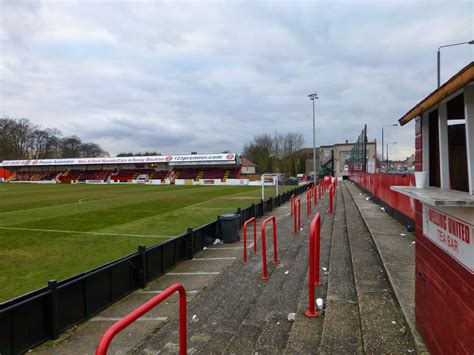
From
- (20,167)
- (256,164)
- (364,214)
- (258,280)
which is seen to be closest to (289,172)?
(256,164)

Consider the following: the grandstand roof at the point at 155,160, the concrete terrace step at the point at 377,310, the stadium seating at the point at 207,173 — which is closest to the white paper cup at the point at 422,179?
the concrete terrace step at the point at 377,310

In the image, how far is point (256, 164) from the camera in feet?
289

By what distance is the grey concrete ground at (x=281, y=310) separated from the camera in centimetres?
406

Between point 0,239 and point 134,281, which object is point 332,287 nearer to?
point 134,281

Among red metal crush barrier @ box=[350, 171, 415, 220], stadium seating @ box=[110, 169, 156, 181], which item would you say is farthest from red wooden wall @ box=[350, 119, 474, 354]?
stadium seating @ box=[110, 169, 156, 181]

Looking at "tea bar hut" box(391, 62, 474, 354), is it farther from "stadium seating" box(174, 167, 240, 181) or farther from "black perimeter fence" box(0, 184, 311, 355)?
"stadium seating" box(174, 167, 240, 181)

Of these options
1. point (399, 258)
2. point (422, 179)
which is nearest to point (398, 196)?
point (399, 258)

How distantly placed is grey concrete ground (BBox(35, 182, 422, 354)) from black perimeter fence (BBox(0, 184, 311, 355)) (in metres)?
0.18

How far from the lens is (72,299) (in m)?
5.36

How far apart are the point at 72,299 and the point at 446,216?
5.26 meters

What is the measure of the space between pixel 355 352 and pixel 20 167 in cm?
9387

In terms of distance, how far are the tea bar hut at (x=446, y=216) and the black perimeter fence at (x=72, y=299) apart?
4853 millimetres

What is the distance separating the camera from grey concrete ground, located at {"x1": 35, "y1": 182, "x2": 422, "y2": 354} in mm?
4062

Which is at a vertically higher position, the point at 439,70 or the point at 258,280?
the point at 439,70
